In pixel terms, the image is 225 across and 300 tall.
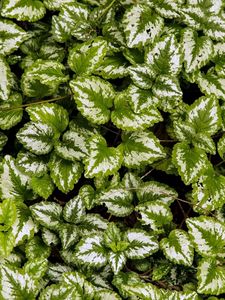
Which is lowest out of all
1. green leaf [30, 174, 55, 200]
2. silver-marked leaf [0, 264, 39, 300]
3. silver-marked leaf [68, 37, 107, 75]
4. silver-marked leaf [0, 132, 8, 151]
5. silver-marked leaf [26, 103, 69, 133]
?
silver-marked leaf [0, 264, 39, 300]

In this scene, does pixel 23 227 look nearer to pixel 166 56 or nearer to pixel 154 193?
pixel 154 193

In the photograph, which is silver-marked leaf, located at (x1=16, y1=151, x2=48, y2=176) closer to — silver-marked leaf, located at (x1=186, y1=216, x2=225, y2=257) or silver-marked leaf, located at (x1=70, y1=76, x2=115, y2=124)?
silver-marked leaf, located at (x1=70, y1=76, x2=115, y2=124)

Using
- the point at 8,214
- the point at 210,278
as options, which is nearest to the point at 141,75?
the point at 8,214

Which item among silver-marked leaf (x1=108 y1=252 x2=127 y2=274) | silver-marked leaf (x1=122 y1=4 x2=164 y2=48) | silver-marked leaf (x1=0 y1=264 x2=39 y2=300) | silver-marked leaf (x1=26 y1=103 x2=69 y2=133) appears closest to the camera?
silver-marked leaf (x1=0 y1=264 x2=39 y2=300)

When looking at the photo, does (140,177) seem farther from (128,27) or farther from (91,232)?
(128,27)

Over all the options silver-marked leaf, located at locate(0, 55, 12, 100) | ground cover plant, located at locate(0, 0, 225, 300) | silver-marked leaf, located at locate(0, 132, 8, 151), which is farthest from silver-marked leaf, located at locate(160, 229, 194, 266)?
silver-marked leaf, located at locate(0, 55, 12, 100)

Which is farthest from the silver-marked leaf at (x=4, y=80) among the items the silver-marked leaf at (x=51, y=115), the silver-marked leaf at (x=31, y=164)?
the silver-marked leaf at (x=31, y=164)
